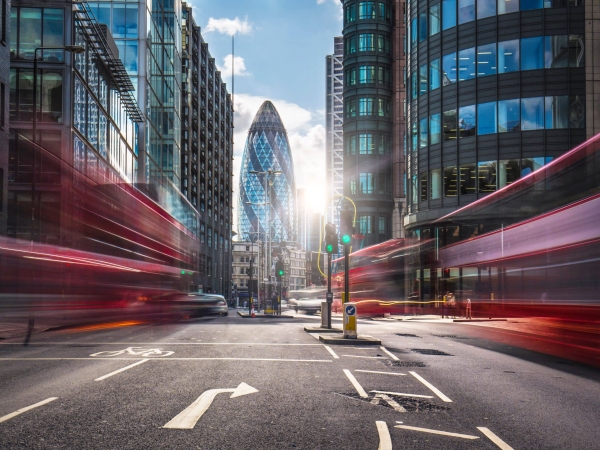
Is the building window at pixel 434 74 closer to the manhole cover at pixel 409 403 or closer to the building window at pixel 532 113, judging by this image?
the building window at pixel 532 113

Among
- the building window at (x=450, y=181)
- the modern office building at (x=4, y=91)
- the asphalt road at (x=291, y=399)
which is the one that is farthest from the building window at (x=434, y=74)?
the asphalt road at (x=291, y=399)

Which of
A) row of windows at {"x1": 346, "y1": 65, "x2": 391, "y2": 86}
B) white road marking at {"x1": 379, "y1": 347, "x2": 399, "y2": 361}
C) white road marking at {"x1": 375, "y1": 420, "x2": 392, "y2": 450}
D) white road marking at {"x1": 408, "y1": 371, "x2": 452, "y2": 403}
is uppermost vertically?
row of windows at {"x1": 346, "y1": 65, "x2": 391, "y2": 86}

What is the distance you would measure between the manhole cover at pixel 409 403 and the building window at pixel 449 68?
40.9m

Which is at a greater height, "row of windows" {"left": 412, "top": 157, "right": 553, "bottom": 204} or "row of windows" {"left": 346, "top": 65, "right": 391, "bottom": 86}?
"row of windows" {"left": 346, "top": 65, "right": 391, "bottom": 86}

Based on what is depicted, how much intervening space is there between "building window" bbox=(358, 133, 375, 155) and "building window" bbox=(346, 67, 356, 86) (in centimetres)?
694

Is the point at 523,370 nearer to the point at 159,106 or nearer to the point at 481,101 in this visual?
the point at 481,101

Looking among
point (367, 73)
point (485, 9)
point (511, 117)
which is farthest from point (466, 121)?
point (367, 73)

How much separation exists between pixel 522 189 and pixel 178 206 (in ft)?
51.2

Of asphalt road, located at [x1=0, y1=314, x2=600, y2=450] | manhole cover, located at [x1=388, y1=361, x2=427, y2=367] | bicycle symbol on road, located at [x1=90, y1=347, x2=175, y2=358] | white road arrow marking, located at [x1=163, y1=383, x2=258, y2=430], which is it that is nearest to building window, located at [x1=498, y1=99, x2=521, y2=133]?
asphalt road, located at [x1=0, y1=314, x2=600, y2=450]

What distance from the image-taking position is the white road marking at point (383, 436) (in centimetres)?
657

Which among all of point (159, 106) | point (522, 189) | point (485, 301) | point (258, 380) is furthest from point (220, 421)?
point (159, 106)

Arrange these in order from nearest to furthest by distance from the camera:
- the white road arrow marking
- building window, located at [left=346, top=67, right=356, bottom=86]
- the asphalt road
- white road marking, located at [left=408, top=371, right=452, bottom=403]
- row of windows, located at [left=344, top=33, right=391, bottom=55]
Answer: the asphalt road < the white road arrow marking < white road marking, located at [left=408, top=371, right=452, bottom=403] < row of windows, located at [left=344, top=33, right=391, bottom=55] < building window, located at [left=346, top=67, right=356, bottom=86]

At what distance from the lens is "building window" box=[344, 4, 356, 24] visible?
83.1 m

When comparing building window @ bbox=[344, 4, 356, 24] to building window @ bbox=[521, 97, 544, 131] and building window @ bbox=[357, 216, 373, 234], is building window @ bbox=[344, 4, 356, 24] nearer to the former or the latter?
building window @ bbox=[357, 216, 373, 234]
